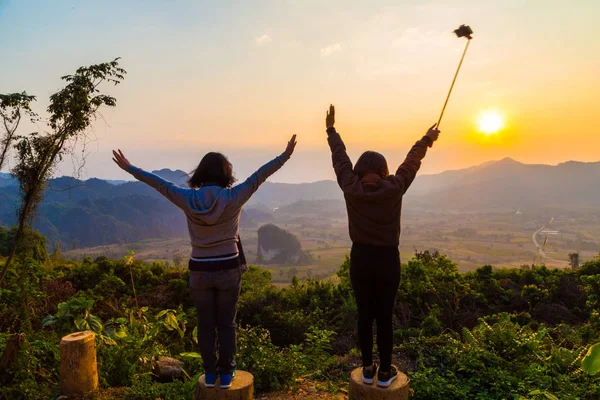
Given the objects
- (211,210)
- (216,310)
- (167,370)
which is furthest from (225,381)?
(167,370)

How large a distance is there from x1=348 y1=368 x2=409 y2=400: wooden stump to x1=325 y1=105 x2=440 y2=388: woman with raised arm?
0.18 feet

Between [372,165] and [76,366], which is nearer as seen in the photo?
[372,165]

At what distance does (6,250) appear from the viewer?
1473 centimetres

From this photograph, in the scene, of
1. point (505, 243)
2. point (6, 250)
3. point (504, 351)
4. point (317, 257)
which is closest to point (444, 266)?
point (504, 351)

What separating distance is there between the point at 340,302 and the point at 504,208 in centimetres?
19164

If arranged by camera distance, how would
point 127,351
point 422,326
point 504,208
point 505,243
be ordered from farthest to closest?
point 504,208
point 505,243
point 422,326
point 127,351

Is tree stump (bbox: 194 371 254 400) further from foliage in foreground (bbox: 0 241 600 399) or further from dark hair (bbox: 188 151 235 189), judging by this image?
dark hair (bbox: 188 151 235 189)

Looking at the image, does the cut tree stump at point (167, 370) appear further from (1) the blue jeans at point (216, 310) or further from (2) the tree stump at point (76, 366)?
(1) the blue jeans at point (216, 310)

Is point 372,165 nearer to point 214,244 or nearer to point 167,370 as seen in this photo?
point 214,244

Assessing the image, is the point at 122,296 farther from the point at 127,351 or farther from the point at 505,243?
the point at 505,243

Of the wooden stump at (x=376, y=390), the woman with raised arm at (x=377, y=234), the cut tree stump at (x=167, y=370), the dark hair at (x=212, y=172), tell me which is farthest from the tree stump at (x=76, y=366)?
the woman with raised arm at (x=377, y=234)

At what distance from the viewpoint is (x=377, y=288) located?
12.3 ft

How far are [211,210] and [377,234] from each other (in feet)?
5.17

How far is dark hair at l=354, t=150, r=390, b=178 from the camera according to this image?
3.79 metres
